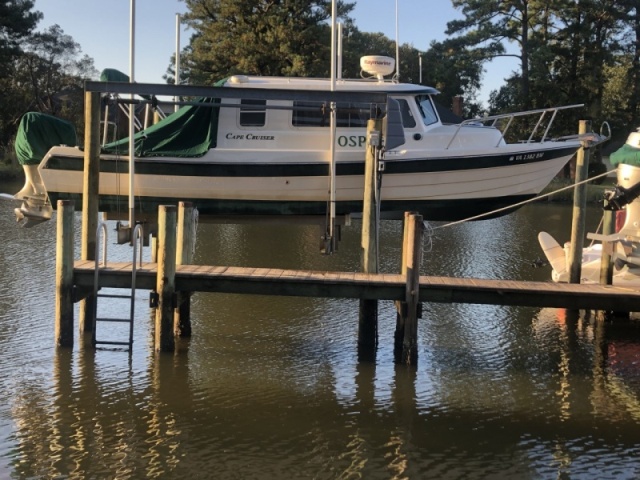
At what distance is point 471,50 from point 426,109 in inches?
1102

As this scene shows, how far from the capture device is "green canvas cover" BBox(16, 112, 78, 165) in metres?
12.1

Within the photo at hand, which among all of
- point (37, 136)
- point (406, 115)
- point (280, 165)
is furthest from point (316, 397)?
point (37, 136)

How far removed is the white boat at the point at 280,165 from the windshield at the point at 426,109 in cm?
4

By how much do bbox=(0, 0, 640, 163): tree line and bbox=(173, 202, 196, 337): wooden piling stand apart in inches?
826

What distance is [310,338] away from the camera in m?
10.8

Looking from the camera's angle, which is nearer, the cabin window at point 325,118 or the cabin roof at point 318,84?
the cabin window at point 325,118

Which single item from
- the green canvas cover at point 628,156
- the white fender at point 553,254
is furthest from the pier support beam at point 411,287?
the white fender at point 553,254

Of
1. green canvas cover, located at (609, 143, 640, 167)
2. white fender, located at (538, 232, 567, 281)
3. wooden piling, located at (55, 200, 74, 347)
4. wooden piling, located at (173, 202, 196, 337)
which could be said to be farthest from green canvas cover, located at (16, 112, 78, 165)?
green canvas cover, located at (609, 143, 640, 167)

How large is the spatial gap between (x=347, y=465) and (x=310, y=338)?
12.7 feet

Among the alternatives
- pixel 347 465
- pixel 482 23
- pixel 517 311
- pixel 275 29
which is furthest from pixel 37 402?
pixel 482 23

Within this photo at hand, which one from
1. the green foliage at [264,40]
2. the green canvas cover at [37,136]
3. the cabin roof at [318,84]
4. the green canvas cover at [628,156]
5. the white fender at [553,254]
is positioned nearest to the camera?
the green canvas cover at [628,156]

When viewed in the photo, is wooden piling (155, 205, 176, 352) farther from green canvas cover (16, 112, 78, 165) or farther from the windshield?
the windshield

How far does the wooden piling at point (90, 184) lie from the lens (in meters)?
10.1

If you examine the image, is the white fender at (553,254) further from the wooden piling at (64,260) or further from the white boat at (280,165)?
the wooden piling at (64,260)
